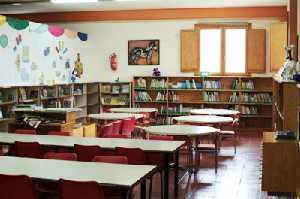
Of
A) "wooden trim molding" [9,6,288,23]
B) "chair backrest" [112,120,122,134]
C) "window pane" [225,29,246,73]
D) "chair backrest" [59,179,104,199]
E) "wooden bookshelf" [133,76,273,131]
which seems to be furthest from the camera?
"window pane" [225,29,246,73]

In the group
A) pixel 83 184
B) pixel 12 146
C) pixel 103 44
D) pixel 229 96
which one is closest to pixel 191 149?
pixel 12 146

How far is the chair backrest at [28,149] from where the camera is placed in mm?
5532

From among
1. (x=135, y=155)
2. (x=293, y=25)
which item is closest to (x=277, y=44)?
(x=293, y=25)

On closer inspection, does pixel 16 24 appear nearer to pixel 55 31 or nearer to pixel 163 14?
pixel 55 31

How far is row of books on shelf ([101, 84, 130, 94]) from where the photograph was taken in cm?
1393

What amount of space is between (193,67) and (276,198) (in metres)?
7.83

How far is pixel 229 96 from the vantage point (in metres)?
13.2

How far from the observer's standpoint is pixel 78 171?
13.1ft

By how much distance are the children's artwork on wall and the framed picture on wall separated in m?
1.48

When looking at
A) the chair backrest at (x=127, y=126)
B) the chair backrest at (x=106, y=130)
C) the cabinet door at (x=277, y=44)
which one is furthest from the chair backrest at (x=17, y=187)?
the cabinet door at (x=277, y=44)

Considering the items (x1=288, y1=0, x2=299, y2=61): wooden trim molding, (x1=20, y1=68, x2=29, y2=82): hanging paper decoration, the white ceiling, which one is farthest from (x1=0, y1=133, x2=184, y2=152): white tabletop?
the white ceiling

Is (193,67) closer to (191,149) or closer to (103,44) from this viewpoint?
(103,44)

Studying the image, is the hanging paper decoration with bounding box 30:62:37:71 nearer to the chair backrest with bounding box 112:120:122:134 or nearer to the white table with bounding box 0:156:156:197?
the chair backrest with bounding box 112:120:122:134

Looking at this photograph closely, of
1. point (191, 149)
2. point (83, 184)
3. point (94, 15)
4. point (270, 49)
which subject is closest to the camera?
point (83, 184)
